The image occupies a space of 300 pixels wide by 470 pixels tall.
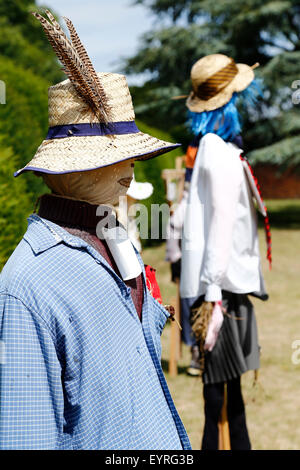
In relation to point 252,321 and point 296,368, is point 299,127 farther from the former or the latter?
point 252,321

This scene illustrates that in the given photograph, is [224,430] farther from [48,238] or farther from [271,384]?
[48,238]

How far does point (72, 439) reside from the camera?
4.36 ft

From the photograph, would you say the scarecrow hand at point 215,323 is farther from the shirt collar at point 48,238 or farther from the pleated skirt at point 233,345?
the shirt collar at point 48,238

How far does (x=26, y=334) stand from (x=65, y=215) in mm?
358

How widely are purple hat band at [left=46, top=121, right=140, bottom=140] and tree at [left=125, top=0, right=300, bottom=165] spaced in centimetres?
1630

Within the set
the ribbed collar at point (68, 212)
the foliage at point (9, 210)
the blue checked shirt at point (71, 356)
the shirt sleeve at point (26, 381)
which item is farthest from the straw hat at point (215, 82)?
the shirt sleeve at point (26, 381)

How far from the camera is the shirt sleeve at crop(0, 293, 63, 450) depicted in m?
1.22

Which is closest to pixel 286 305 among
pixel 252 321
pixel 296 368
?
pixel 296 368

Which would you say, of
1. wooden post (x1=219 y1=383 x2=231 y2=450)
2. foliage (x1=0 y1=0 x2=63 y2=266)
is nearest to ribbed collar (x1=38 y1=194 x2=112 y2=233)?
foliage (x1=0 y1=0 x2=63 y2=266)

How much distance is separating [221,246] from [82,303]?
5.12ft

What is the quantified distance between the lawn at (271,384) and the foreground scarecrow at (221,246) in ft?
1.15

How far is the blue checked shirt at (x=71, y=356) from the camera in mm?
1245

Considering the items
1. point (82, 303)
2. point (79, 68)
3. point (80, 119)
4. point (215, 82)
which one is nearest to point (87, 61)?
point (79, 68)

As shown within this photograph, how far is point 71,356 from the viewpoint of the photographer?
1309 mm
